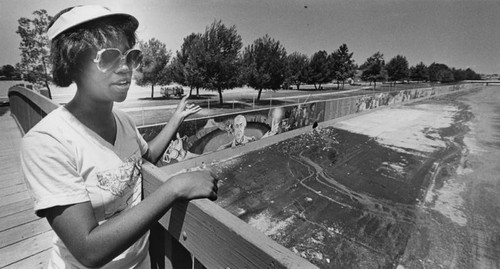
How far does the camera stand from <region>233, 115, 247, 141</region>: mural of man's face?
473 inches

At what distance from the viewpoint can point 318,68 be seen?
181ft

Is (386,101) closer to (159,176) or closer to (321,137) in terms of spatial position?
(321,137)

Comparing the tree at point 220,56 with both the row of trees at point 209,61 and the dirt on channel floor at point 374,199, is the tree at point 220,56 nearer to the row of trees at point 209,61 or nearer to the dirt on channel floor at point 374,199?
the row of trees at point 209,61

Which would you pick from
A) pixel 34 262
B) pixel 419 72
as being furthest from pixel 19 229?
pixel 419 72

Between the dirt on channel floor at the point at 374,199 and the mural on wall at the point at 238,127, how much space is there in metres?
1.06

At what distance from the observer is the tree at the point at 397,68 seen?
275 ft

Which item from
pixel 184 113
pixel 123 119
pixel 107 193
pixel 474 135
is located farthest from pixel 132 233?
pixel 474 135

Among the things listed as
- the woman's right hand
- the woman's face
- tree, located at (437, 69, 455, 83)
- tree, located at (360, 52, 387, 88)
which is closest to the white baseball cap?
the woman's face

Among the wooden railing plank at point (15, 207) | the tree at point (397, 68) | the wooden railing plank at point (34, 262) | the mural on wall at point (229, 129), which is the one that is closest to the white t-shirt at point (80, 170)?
the wooden railing plank at point (34, 262)

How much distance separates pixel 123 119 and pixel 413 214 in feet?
26.0

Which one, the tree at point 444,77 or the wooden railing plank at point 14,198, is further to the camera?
the tree at point 444,77

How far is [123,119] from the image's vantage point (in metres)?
1.49

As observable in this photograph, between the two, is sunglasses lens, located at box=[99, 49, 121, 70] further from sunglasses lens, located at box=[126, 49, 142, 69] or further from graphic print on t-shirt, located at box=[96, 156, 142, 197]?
graphic print on t-shirt, located at box=[96, 156, 142, 197]

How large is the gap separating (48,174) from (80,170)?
151 mm
